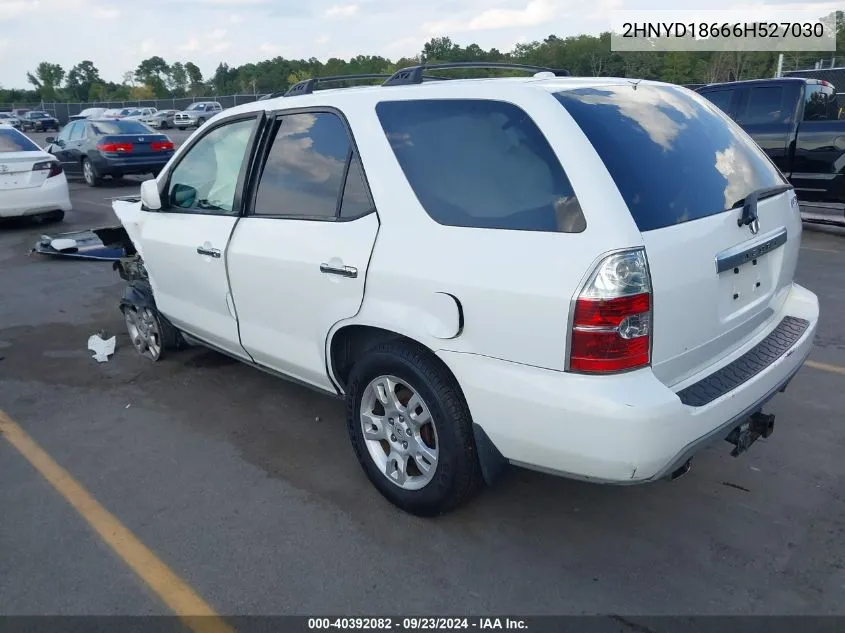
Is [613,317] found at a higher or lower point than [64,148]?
higher

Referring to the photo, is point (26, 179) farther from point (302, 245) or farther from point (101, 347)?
point (302, 245)

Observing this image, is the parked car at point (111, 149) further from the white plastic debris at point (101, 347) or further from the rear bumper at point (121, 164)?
the white plastic debris at point (101, 347)

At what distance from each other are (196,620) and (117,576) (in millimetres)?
472

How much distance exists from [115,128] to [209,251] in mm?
13776

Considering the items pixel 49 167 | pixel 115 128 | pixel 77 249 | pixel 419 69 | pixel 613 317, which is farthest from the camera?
pixel 115 128

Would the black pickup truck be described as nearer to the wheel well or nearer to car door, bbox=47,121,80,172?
the wheel well

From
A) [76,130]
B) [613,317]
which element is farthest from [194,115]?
[613,317]

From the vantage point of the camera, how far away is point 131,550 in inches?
121

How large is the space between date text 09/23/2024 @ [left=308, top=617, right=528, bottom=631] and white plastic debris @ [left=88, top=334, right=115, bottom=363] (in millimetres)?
3525

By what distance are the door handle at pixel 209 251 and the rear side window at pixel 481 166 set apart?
4.49ft

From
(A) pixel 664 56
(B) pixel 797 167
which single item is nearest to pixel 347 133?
(B) pixel 797 167

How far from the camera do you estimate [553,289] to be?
2.47 metres

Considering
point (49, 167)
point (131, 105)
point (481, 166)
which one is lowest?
point (49, 167)

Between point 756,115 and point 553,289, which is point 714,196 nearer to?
point 553,289
